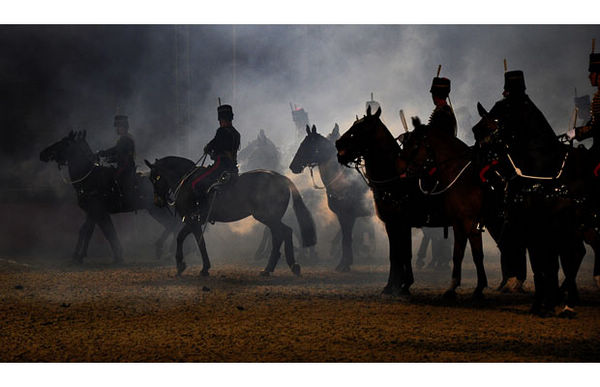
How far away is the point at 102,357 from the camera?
6.88m

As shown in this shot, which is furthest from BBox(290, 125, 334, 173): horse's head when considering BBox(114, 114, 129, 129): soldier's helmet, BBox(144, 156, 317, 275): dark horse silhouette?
BBox(114, 114, 129, 129): soldier's helmet

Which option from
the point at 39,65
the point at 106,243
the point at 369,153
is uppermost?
the point at 39,65

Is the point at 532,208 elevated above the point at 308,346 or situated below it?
above

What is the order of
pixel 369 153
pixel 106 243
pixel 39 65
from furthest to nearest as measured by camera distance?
pixel 106 243, pixel 39 65, pixel 369 153

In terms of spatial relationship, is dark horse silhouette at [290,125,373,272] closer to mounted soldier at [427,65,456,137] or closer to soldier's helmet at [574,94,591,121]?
mounted soldier at [427,65,456,137]

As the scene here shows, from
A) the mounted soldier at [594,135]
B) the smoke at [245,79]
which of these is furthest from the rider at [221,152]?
the mounted soldier at [594,135]

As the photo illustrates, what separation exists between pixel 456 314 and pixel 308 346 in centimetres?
241

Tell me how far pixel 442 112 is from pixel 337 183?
4.28m

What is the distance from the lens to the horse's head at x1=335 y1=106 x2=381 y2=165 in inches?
383

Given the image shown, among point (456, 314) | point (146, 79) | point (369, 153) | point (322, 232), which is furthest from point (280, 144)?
point (456, 314)

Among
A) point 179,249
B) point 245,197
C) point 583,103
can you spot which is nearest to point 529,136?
point 583,103

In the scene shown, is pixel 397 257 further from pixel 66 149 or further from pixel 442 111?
pixel 66 149

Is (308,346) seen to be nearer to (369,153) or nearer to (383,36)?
(369,153)

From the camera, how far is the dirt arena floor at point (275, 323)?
273 inches
